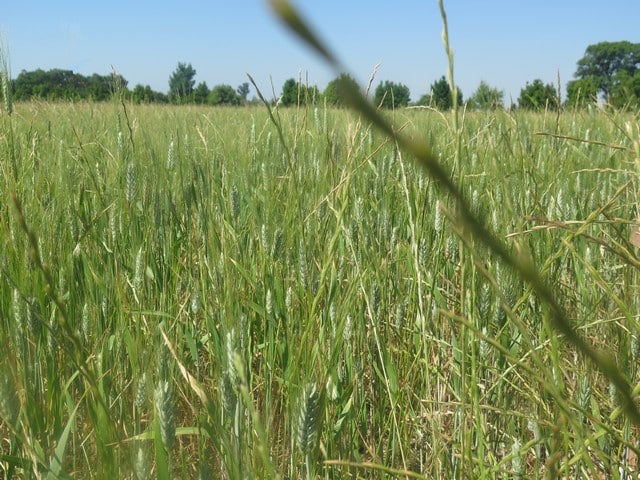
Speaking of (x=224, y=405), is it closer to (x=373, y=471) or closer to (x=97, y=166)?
(x=373, y=471)

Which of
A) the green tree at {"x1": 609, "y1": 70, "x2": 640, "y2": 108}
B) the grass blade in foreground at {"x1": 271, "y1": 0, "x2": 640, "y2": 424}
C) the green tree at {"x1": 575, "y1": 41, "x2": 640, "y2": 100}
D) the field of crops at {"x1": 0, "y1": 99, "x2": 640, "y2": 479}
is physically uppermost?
the green tree at {"x1": 575, "y1": 41, "x2": 640, "y2": 100}

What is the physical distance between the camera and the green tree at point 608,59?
50812 millimetres

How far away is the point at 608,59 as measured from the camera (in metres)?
52.5

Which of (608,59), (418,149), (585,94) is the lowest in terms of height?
(418,149)

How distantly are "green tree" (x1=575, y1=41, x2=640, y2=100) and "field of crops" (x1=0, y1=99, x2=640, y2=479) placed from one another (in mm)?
53500

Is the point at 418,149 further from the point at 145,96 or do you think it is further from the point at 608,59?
the point at 608,59

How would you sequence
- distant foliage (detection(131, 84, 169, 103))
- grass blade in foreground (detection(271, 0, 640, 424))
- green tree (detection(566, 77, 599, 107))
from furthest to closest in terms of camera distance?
distant foliage (detection(131, 84, 169, 103)) → green tree (detection(566, 77, 599, 107)) → grass blade in foreground (detection(271, 0, 640, 424))

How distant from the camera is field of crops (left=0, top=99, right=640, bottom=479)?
2.12 feet

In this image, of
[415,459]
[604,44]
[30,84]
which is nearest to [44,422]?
[415,459]

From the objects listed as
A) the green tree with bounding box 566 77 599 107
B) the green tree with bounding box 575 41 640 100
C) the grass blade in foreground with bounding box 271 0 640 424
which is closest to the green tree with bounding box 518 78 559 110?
the green tree with bounding box 566 77 599 107

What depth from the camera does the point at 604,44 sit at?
52031 mm

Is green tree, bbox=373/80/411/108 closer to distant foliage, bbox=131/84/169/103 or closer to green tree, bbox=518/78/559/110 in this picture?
green tree, bbox=518/78/559/110

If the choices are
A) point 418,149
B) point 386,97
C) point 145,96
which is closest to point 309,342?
point 418,149

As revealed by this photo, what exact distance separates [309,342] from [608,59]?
191 feet
